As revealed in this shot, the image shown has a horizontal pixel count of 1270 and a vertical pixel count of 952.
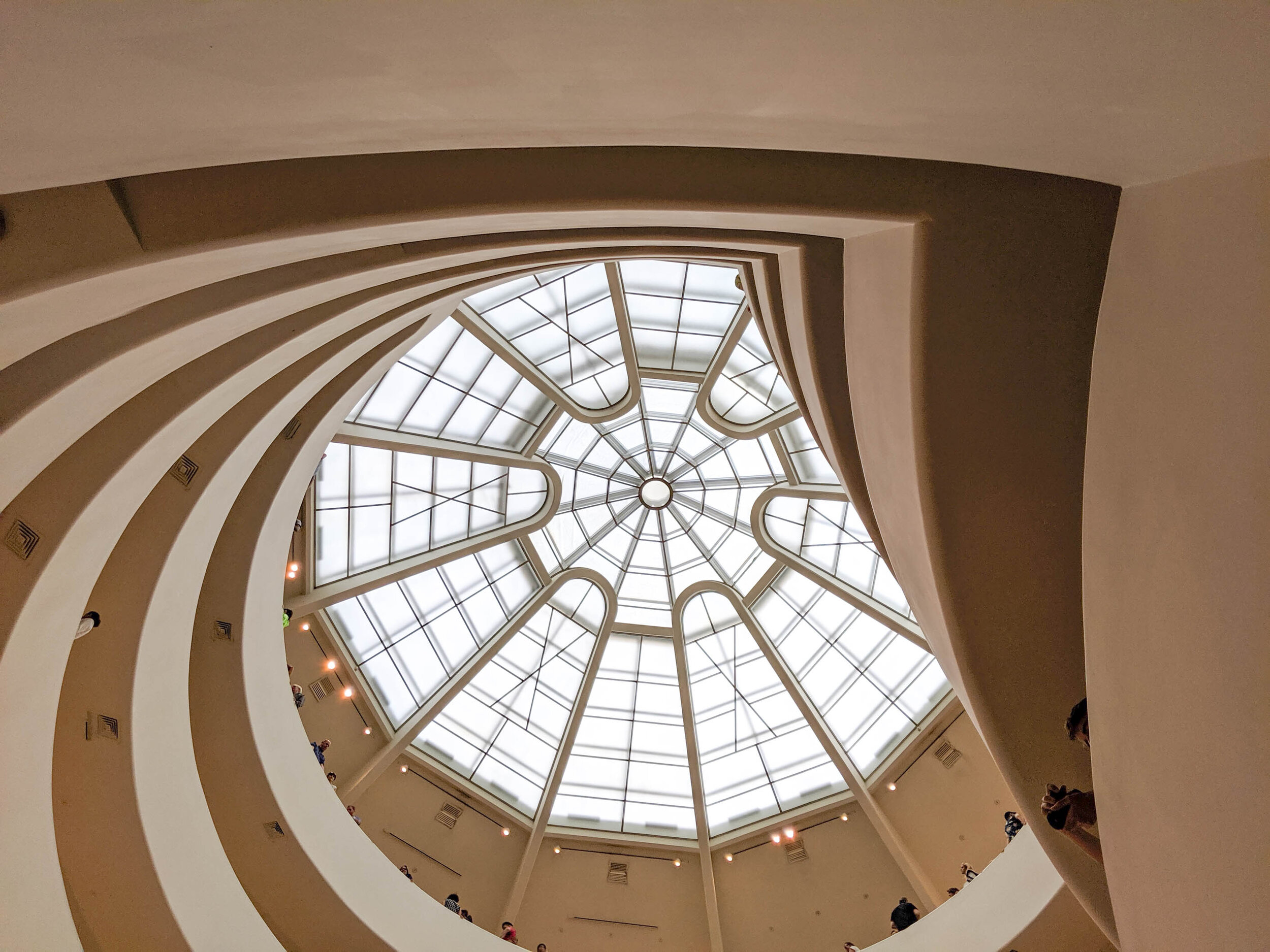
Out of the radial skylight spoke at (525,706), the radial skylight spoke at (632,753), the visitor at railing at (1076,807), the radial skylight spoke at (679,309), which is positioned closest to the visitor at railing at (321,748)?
the radial skylight spoke at (525,706)

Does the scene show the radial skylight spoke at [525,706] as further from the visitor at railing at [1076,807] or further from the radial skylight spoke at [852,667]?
the visitor at railing at [1076,807]

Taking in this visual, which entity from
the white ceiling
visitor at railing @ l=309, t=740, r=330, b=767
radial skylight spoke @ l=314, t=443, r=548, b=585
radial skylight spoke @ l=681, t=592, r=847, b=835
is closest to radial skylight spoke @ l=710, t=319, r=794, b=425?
radial skylight spoke @ l=314, t=443, r=548, b=585

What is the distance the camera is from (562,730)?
70.4ft

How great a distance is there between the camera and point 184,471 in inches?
394

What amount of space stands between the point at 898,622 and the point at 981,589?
13.5 metres

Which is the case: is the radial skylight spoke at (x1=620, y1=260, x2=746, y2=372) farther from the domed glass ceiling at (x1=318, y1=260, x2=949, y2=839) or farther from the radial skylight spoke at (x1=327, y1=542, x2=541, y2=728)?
the radial skylight spoke at (x1=327, y1=542, x2=541, y2=728)

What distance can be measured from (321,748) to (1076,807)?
16.5 m

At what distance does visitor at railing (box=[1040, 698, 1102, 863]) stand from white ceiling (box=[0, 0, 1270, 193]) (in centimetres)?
373

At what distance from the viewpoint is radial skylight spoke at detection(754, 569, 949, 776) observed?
64.5 feet

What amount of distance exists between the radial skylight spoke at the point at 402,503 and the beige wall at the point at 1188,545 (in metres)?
16.4

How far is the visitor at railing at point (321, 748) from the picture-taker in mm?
15750

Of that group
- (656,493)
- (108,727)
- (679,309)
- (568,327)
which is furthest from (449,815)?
(679,309)

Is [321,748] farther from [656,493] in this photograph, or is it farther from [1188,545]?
[1188,545]

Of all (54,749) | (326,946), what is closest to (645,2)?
(54,749)
